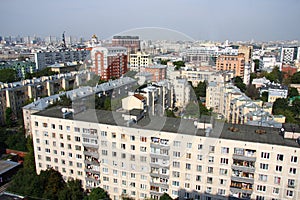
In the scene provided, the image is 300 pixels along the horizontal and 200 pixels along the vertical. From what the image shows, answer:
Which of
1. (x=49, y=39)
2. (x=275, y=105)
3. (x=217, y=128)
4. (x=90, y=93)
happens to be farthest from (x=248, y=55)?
(x=49, y=39)

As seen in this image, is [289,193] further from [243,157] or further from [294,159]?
[243,157]

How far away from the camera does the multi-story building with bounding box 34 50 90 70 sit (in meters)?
14.8

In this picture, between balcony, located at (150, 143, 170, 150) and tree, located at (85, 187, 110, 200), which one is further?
tree, located at (85, 187, 110, 200)

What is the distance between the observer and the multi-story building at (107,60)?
1069 cm

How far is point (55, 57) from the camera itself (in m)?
16.2

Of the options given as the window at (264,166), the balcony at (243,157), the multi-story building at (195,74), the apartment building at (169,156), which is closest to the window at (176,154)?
the apartment building at (169,156)

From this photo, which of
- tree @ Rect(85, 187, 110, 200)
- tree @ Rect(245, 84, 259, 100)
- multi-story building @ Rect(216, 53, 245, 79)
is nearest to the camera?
tree @ Rect(85, 187, 110, 200)

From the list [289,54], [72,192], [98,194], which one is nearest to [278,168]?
[98,194]

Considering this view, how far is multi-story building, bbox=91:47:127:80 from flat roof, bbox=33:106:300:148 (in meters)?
7.05

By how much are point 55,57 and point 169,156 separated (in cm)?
1497

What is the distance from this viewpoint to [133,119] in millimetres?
3492

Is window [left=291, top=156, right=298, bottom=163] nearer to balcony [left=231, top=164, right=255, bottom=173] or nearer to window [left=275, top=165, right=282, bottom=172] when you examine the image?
window [left=275, top=165, right=282, bottom=172]

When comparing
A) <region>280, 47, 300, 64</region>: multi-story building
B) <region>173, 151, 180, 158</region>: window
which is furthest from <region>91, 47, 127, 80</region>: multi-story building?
<region>280, 47, 300, 64</region>: multi-story building

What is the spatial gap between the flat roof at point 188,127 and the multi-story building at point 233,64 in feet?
30.7
